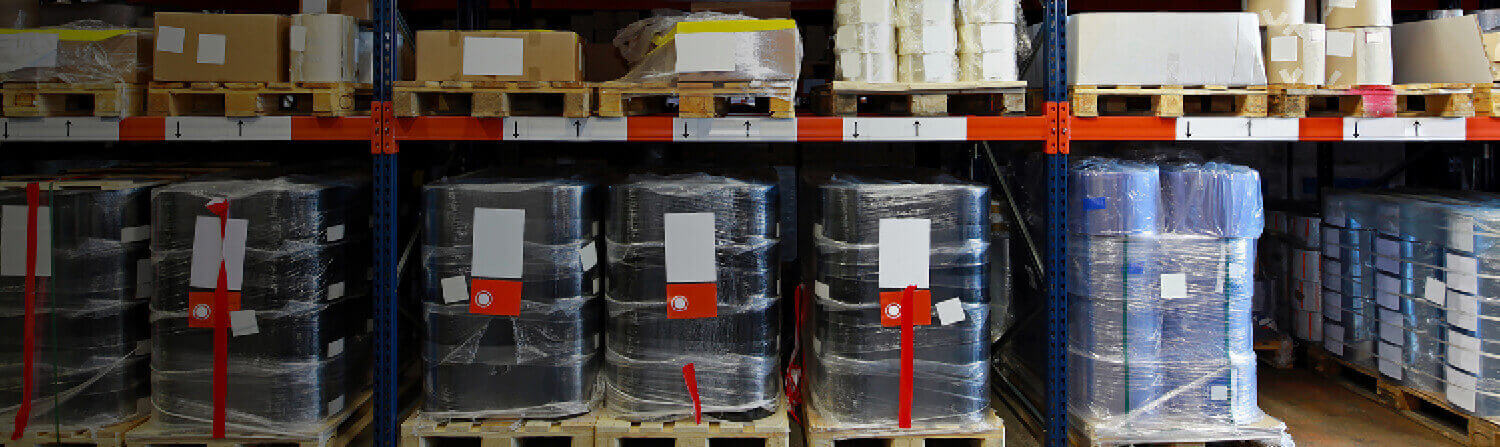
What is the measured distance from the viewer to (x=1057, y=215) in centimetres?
376

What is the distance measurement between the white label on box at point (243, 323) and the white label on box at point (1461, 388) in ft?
18.5

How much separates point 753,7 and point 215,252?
10.3 feet

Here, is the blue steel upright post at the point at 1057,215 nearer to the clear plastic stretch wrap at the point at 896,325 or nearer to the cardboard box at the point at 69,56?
the clear plastic stretch wrap at the point at 896,325

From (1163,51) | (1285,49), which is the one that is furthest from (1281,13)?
(1163,51)

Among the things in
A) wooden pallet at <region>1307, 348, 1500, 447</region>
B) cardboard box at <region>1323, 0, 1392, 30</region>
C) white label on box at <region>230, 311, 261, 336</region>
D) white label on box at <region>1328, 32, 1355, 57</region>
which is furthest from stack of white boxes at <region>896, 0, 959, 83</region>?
white label on box at <region>230, 311, 261, 336</region>

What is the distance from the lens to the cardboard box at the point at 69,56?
388cm

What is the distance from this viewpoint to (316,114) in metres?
3.76

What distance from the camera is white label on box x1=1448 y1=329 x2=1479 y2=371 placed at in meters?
4.00

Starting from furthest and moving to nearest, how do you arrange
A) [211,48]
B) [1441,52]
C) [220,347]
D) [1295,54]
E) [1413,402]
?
1. [1413,402]
2. [1441,52]
3. [1295,54]
4. [211,48]
5. [220,347]

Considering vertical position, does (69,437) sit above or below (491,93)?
below

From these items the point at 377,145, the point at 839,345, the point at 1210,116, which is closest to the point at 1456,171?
the point at 1210,116

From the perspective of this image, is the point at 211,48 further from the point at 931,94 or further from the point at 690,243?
the point at 931,94

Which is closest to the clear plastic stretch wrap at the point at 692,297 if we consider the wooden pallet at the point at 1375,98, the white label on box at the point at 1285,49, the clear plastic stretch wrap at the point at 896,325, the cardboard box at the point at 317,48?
the clear plastic stretch wrap at the point at 896,325

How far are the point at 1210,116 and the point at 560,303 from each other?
3083 millimetres
